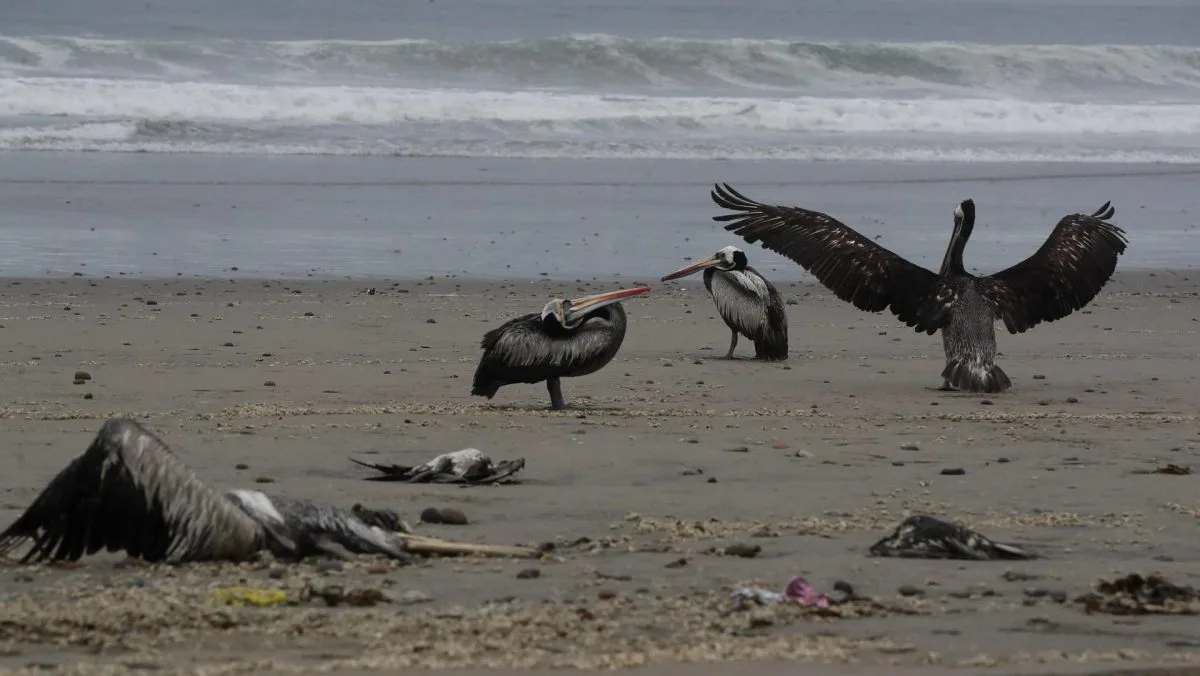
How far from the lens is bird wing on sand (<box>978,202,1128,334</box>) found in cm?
1051

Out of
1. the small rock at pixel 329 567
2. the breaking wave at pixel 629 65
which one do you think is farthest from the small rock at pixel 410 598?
the breaking wave at pixel 629 65

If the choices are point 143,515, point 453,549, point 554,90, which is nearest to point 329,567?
point 453,549

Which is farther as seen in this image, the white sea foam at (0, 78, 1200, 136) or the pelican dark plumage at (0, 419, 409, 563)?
the white sea foam at (0, 78, 1200, 136)

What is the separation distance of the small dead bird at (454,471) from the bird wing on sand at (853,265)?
3896 mm

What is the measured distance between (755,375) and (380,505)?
4.65 meters

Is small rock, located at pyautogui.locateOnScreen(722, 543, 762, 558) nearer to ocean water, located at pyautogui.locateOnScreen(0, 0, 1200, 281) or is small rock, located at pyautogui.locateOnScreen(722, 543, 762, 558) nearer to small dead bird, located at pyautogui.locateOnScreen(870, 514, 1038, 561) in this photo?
small dead bird, located at pyautogui.locateOnScreen(870, 514, 1038, 561)

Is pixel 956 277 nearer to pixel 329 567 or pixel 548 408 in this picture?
pixel 548 408

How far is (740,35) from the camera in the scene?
56.7 metres

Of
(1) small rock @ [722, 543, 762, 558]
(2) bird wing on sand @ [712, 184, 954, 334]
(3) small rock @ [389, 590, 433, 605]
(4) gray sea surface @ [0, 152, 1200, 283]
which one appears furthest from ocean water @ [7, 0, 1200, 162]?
(3) small rock @ [389, 590, 433, 605]

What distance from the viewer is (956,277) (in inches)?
414

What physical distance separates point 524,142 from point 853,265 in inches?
705

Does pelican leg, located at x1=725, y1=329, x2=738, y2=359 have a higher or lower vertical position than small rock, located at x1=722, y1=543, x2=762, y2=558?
higher

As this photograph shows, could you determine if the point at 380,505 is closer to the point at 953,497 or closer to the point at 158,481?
the point at 158,481

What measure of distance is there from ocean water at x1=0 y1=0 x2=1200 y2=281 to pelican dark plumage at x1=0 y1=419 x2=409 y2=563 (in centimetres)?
929
